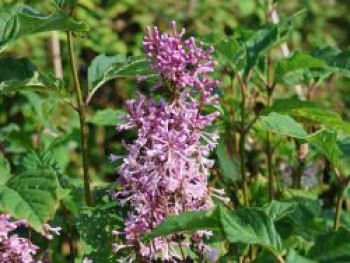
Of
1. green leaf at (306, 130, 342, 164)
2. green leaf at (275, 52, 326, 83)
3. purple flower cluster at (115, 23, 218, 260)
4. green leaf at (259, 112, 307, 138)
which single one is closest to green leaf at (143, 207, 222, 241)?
purple flower cluster at (115, 23, 218, 260)

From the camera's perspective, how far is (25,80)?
184 cm

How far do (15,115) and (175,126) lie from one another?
115 inches

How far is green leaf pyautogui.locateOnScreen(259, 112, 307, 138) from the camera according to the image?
205 centimetres

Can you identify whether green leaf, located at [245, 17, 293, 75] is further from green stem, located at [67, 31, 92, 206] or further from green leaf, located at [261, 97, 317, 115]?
green stem, located at [67, 31, 92, 206]

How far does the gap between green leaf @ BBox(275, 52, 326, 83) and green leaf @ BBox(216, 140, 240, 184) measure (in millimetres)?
252

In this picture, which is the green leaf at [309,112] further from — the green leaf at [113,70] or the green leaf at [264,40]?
the green leaf at [113,70]

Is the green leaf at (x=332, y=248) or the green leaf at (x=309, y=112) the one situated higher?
the green leaf at (x=309, y=112)

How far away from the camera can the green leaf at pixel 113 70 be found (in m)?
1.94

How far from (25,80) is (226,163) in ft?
2.13

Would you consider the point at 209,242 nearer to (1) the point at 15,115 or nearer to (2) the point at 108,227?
(2) the point at 108,227

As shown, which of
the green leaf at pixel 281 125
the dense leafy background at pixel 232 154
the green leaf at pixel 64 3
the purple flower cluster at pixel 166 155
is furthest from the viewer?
the green leaf at pixel 281 125

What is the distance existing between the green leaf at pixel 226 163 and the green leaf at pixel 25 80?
1.52 ft

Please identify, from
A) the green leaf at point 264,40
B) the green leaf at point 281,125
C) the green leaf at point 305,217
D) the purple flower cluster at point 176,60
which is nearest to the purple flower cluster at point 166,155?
the purple flower cluster at point 176,60

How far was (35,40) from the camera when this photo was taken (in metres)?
5.16
